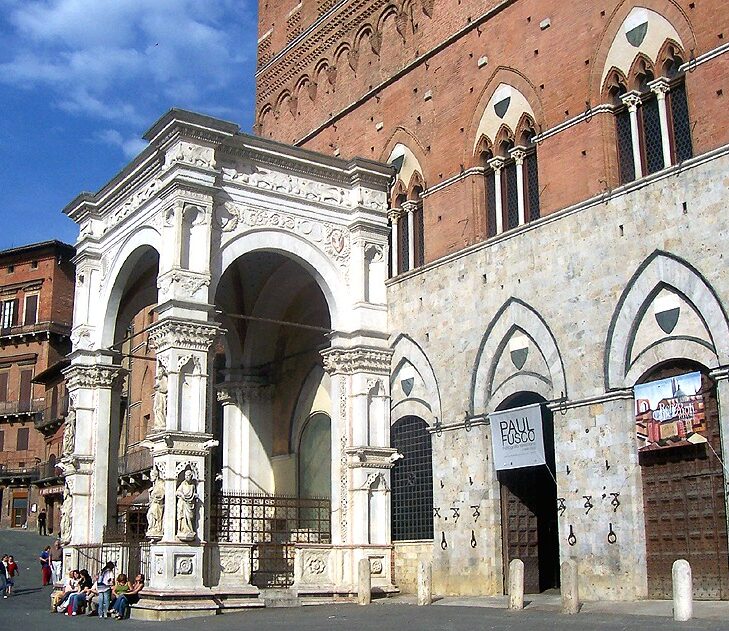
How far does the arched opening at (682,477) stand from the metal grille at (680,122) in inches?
128

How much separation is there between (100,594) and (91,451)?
4.23m

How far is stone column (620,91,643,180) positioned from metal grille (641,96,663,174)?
0.12 metres

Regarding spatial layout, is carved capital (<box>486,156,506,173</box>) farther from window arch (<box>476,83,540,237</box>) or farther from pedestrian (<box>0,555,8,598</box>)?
pedestrian (<box>0,555,8,598</box>)

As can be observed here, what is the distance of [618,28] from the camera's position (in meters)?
16.1

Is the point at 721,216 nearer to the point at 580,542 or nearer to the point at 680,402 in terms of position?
the point at 680,402

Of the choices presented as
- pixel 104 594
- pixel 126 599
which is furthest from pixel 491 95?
pixel 104 594

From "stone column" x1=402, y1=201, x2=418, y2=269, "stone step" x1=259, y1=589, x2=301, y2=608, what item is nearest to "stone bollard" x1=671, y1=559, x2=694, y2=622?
"stone step" x1=259, y1=589, x2=301, y2=608

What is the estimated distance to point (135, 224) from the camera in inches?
749

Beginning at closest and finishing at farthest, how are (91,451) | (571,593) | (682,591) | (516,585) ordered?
(682,591), (571,593), (516,585), (91,451)

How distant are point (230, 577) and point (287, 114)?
13.4 m

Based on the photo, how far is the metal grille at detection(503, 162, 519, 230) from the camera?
1805 cm

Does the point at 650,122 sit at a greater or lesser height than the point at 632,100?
lesser

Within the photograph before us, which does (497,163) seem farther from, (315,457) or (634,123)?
(315,457)

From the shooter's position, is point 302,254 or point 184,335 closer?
point 184,335
